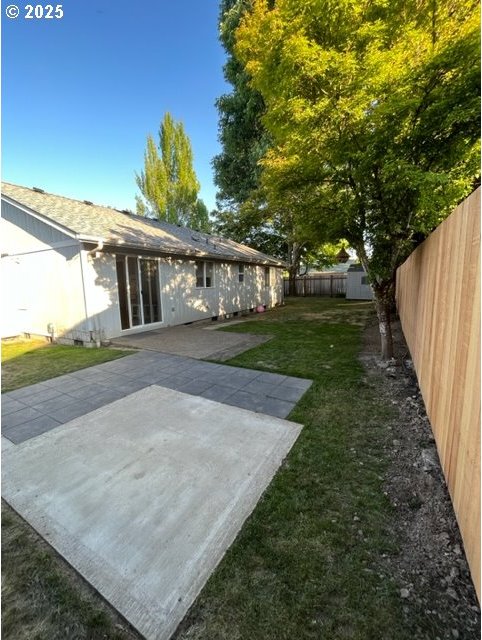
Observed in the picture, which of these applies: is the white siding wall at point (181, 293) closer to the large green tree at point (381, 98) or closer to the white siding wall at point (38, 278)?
the white siding wall at point (38, 278)

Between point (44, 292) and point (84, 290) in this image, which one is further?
point (44, 292)

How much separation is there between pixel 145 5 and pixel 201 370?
9.38 metres

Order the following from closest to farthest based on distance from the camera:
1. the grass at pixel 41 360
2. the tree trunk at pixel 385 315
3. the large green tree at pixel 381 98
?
1. the large green tree at pixel 381 98
2. the grass at pixel 41 360
3. the tree trunk at pixel 385 315

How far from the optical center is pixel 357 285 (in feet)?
61.3

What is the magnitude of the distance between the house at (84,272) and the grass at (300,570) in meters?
6.23

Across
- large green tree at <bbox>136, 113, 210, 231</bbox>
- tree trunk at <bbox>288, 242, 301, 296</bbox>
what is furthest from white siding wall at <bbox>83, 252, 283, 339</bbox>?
large green tree at <bbox>136, 113, 210, 231</bbox>

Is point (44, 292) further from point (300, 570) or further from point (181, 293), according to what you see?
point (300, 570)

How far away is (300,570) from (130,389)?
3.50 meters

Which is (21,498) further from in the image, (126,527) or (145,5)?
(145,5)

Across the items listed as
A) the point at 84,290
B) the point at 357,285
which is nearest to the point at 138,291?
the point at 84,290

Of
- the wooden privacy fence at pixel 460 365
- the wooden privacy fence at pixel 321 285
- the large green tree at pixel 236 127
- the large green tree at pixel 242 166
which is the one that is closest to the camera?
the wooden privacy fence at pixel 460 365

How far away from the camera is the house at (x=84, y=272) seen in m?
7.32

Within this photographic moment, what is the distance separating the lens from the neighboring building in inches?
721

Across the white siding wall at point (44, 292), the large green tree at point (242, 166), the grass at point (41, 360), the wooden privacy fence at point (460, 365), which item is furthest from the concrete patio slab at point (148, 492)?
the large green tree at point (242, 166)
